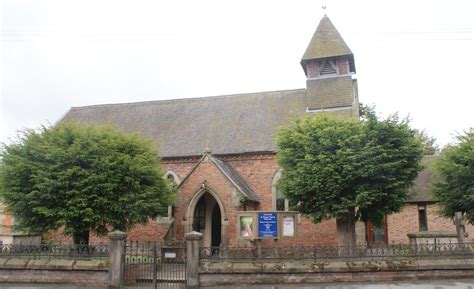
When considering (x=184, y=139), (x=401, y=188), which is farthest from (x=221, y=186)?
(x=401, y=188)

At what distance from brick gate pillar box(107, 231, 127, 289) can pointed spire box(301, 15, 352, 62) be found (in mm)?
18253

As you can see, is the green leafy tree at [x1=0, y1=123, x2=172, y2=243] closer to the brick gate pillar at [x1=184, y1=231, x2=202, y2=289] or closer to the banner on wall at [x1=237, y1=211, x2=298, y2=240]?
the banner on wall at [x1=237, y1=211, x2=298, y2=240]

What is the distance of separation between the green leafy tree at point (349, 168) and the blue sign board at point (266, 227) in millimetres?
2217

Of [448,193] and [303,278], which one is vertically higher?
[448,193]

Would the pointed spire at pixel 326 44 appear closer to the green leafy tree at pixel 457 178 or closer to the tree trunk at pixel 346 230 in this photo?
the green leafy tree at pixel 457 178

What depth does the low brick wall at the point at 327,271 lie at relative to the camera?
41.9ft

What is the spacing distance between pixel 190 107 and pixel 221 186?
10210 millimetres

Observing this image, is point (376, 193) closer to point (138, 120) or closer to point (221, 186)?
point (221, 186)

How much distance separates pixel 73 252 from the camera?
14.0 metres

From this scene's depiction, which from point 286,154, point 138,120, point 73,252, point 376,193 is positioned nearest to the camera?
point 73,252

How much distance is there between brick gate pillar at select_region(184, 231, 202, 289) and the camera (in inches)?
515

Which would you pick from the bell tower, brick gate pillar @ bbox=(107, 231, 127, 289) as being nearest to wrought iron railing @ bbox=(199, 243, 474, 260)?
brick gate pillar @ bbox=(107, 231, 127, 289)

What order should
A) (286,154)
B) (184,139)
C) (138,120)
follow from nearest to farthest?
1. (286,154)
2. (184,139)
3. (138,120)

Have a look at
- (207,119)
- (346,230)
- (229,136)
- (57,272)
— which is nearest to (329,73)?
(229,136)
